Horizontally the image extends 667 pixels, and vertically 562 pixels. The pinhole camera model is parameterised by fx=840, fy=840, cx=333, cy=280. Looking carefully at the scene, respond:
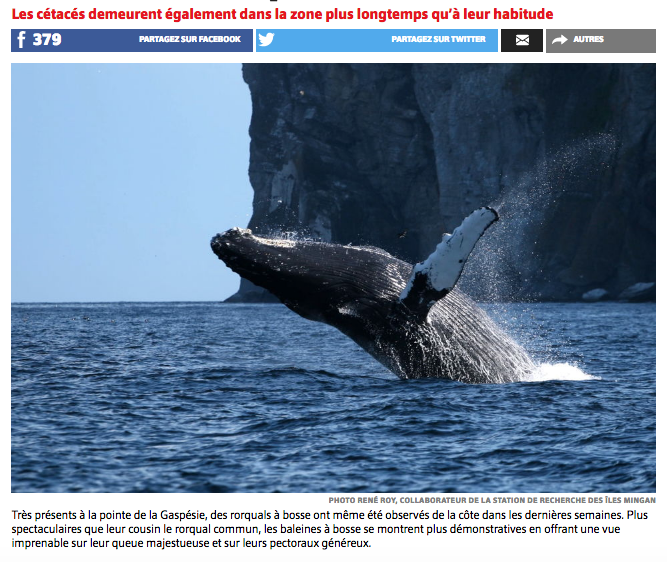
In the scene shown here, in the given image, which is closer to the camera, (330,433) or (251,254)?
(330,433)

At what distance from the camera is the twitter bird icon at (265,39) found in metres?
14.3

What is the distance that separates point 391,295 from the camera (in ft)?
38.9

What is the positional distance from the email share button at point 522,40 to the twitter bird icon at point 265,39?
407cm

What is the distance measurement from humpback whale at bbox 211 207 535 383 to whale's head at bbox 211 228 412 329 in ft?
0.05

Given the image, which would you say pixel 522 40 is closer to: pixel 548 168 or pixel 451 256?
pixel 451 256

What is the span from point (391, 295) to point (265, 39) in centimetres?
538

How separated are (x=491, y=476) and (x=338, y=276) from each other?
14.3 feet

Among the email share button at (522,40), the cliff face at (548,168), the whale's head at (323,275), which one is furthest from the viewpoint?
the cliff face at (548,168)

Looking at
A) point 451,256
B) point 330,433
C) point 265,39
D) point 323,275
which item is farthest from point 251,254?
point 265,39

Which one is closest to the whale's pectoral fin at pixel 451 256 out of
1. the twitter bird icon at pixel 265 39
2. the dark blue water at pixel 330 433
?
the dark blue water at pixel 330 433

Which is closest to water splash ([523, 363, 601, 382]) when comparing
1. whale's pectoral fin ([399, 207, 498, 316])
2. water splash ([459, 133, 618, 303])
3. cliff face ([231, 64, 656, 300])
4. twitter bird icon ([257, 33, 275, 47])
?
whale's pectoral fin ([399, 207, 498, 316])

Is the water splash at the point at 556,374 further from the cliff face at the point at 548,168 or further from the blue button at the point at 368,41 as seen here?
the cliff face at the point at 548,168

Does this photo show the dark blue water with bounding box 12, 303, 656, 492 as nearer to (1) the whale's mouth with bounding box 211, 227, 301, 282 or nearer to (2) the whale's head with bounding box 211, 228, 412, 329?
(2) the whale's head with bounding box 211, 228, 412, 329
